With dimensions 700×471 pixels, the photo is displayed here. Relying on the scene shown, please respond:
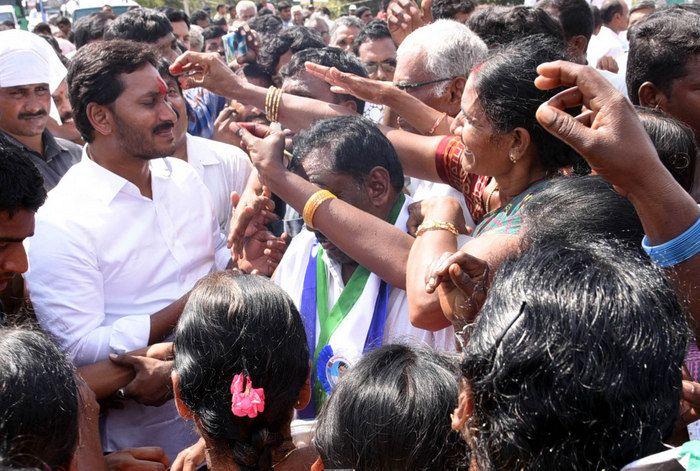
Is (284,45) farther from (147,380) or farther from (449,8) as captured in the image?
(147,380)

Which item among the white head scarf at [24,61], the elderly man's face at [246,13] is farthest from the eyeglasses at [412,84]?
the elderly man's face at [246,13]

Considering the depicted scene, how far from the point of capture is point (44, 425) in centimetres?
156

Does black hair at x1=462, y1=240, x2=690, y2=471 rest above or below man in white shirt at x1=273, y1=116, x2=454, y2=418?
above

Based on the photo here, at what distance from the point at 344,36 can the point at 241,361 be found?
701 cm

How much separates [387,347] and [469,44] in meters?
1.95

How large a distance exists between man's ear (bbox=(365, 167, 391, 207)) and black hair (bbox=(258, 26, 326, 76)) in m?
2.89

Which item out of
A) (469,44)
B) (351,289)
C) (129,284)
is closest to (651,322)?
(351,289)

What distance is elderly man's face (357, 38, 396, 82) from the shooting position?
5.82 meters

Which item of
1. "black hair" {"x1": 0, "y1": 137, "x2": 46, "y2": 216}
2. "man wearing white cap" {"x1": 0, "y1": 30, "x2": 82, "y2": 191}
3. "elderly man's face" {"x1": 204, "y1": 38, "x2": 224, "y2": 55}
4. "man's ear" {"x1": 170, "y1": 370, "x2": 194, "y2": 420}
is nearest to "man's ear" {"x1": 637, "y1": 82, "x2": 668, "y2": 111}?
"man's ear" {"x1": 170, "y1": 370, "x2": 194, "y2": 420}

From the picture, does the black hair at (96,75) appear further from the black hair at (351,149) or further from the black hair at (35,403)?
the black hair at (35,403)

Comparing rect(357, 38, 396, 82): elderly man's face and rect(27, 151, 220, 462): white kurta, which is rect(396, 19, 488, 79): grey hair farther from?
rect(357, 38, 396, 82): elderly man's face

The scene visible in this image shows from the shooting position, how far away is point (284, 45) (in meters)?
5.31

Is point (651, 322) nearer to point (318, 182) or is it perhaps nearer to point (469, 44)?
point (318, 182)

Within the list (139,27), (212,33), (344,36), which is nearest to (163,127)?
(139,27)
